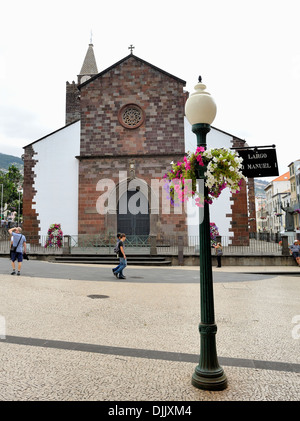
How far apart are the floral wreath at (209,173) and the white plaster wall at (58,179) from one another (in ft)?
60.2

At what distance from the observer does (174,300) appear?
7.92m

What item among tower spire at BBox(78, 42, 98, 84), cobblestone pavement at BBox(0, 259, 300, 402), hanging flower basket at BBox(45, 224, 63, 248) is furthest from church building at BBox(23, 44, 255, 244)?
tower spire at BBox(78, 42, 98, 84)

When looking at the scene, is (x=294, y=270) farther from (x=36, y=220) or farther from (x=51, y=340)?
(x=36, y=220)

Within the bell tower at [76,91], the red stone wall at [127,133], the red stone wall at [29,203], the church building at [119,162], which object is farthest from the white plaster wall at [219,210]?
the bell tower at [76,91]

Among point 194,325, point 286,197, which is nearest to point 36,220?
point 194,325

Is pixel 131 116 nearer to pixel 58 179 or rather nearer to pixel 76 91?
pixel 58 179

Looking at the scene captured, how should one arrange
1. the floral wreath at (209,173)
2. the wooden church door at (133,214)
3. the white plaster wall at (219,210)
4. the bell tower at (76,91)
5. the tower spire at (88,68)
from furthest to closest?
the tower spire at (88,68) → the bell tower at (76,91) → the wooden church door at (133,214) → the white plaster wall at (219,210) → the floral wreath at (209,173)

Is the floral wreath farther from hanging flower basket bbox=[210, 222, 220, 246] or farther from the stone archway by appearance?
the stone archway

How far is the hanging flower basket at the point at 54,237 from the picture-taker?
20.2 meters

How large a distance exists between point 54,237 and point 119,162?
6449 mm

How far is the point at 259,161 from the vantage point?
7.36 metres

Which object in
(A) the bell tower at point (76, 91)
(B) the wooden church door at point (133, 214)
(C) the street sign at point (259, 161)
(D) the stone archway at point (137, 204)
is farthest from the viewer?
(A) the bell tower at point (76, 91)

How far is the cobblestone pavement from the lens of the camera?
10.5 ft

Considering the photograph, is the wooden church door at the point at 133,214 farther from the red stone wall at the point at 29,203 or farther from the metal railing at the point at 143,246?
the red stone wall at the point at 29,203
